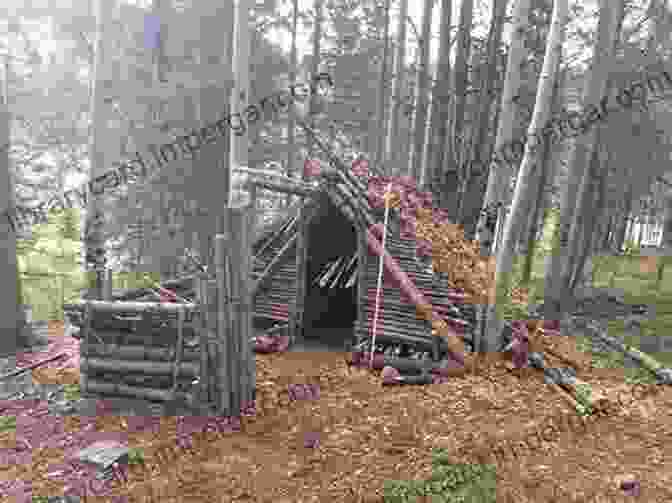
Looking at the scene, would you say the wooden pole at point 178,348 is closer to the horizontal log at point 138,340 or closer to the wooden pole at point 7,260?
the horizontal log at point 138,340

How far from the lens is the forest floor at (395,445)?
4.46m

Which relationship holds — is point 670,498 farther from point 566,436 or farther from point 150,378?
point 150,378

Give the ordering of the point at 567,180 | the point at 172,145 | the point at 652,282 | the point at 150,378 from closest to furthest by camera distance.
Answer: the point at 150,378 < the point at 567,180 < the point at 172,145 < the point at 652,282

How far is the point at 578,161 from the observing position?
10078 millimetres

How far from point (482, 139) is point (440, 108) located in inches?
57.6

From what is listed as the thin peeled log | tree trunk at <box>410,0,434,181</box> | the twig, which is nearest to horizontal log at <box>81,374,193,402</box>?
the twig

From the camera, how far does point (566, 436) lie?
559cm

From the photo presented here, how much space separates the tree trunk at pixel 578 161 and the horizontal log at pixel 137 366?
26.6ft

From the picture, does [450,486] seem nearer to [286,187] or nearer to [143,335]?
[143,335]

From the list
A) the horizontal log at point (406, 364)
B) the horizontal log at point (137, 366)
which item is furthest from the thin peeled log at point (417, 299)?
the horizontal log at point (137, 366)

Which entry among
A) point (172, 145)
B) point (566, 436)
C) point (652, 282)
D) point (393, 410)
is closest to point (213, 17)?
point (172, 145)

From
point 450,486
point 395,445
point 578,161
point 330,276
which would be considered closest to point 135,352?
point 395,445

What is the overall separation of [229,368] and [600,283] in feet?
48.2

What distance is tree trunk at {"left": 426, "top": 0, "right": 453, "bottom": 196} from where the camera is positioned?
43.4 ft
